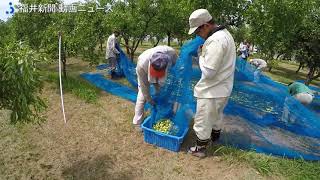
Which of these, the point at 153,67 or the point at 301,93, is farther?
the point at 301,93

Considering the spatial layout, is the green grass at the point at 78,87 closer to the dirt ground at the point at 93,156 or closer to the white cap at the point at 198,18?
the dirt ground at the point at 93,156

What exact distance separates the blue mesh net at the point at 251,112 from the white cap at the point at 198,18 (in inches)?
16.1

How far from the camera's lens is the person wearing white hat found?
13.1ft

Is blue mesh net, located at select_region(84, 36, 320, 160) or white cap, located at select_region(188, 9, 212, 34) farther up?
white cap, located at select_region(188, 9, 212, 34)

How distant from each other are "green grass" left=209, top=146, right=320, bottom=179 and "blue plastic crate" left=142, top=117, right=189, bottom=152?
1.69 feet

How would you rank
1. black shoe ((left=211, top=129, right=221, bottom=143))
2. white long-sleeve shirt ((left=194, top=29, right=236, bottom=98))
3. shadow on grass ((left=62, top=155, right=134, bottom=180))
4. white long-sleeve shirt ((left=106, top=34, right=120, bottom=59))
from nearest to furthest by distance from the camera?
white long-sleeve shirt ((left=194, top=29, right=236, bottom=98)), shadow on grass ((left=62, top=155, right=134, bottom=180)), black shoe ((left=211, top=129, right=221, bottom=143)), white long-sleeve shirt ((left=106, top=34, right=120, bottom=59))

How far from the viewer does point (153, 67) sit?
4535mm

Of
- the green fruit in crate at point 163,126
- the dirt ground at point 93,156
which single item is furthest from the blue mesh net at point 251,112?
the dirt ground at point 93,156

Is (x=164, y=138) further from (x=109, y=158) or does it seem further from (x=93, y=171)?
(x=93, y=171)

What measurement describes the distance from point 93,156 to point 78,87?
137 inches

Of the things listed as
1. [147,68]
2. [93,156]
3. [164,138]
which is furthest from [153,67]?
[93,156]

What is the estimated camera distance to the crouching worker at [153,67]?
450 cm

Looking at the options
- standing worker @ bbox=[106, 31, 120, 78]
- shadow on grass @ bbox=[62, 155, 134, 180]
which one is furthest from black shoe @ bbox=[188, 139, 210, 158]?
standing worker @ bbox=[106, 31, 120, 78]

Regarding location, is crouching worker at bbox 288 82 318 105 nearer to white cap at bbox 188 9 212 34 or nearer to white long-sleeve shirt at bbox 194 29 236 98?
white long-sleeve shirt at bbox 194 29 236 98
